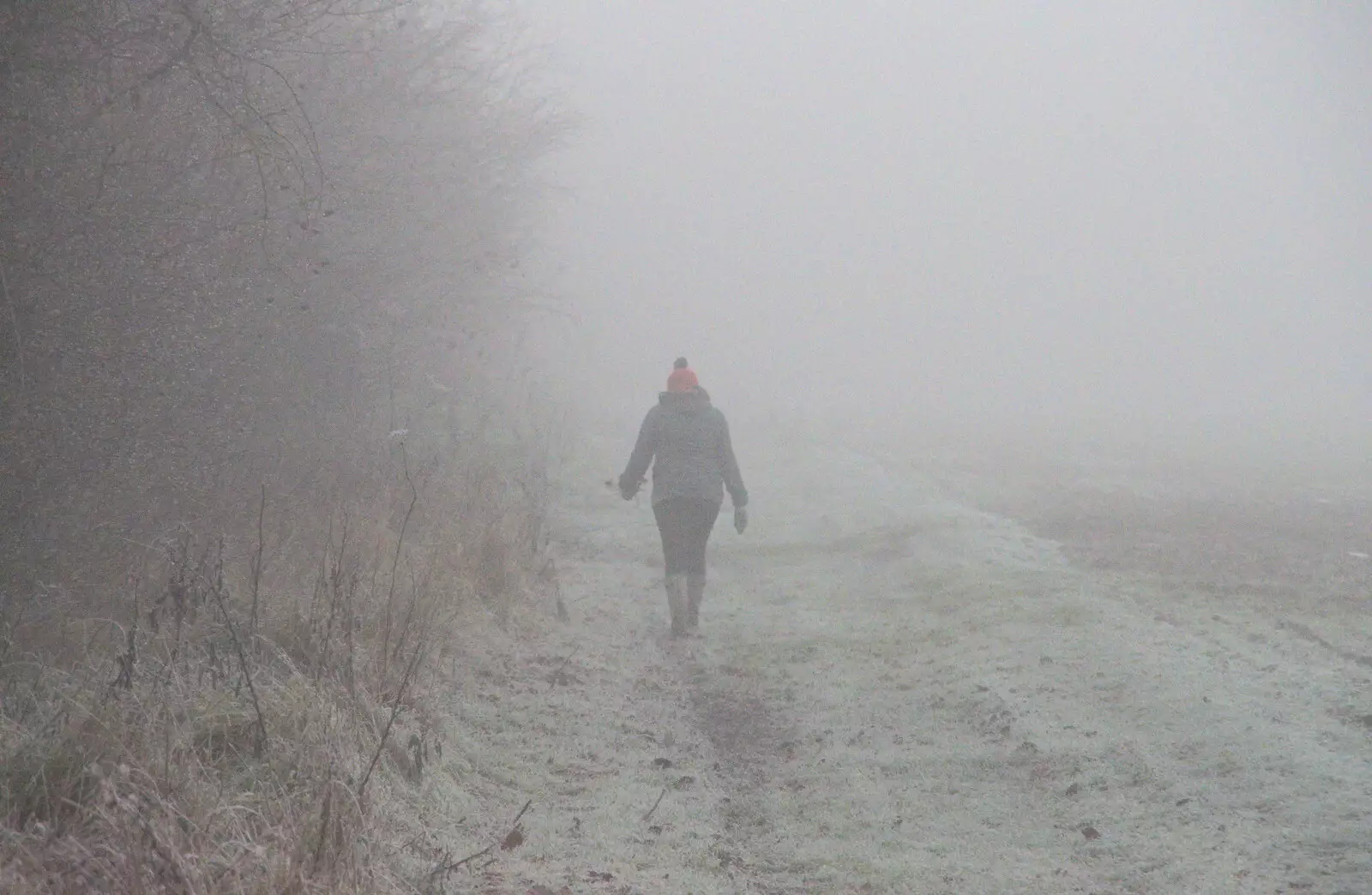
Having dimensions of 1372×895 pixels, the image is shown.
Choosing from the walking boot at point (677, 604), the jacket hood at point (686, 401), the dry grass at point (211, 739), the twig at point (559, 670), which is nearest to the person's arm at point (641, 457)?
the jacket hood at point (686, 401)

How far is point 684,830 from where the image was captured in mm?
4715

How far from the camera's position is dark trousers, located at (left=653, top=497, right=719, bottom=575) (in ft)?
28.9

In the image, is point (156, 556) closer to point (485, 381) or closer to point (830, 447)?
point (485, 381)

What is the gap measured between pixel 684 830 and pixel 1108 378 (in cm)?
6646

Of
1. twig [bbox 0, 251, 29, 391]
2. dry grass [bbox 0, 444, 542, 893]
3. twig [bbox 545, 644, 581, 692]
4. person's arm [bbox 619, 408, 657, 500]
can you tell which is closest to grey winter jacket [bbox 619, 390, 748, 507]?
person's arm [bbox 619, 408, 657, 500]

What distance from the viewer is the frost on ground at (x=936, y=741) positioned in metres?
4.34

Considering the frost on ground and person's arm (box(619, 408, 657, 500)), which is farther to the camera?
person's arm (box(619, 408, 657, 500))

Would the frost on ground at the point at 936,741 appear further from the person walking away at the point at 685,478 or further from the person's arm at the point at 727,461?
the person's arm at the point at 727,461

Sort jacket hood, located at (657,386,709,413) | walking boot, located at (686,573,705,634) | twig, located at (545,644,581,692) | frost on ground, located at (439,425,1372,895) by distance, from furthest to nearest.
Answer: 1. jacket hood, located at (657,386,709,413)
2. walking boot, located at (686,573,705,634)
3. twig, located at (545,644,581,692)
4. frost on ground, located at (439,425,1372,895)

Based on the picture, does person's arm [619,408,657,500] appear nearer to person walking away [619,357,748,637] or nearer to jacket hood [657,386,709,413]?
person walking away [619,357,748,637]

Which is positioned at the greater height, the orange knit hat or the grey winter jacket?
the orange knit hat

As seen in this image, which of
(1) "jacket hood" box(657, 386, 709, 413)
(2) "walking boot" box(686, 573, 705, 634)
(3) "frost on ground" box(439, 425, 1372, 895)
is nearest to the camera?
(3) "frost on ground" box(439, 425, 1372, 895)

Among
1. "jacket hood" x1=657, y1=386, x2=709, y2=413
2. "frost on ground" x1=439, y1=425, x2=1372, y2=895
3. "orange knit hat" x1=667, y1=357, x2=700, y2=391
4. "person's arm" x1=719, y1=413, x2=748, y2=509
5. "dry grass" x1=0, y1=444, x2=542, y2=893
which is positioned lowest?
"frost on ground" x1=439, y1=425, x2=1372, y2=895

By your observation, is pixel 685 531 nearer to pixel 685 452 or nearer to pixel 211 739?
pixel 685 452
